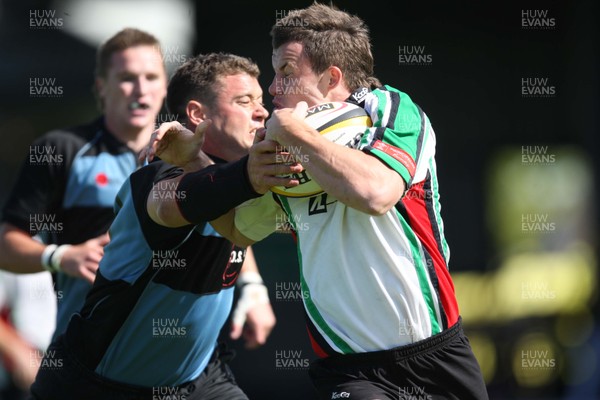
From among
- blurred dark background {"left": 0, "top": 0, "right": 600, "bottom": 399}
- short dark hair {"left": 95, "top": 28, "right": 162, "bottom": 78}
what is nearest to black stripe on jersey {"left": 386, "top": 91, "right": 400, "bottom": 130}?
short dark hair {"left": 95, "top": 28, "right": 162, "bottom": 78}

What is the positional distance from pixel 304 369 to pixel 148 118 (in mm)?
3059

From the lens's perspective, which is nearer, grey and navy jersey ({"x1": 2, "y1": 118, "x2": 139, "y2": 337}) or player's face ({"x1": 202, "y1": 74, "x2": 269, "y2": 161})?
Answer: player's face ({"x1": 202, "y1": 74, "x2": 269, "y2": 161})

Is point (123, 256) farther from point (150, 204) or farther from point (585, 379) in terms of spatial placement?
point (585, 379)

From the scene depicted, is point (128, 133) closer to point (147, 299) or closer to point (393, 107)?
point (147, 299)

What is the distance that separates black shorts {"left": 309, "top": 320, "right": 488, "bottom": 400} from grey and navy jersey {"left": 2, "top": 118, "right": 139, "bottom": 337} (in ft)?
9.57

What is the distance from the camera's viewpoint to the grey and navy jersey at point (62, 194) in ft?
20.1

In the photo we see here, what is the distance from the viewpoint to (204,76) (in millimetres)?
4945

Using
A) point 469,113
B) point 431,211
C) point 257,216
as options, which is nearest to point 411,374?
point 431,211

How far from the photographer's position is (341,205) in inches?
145

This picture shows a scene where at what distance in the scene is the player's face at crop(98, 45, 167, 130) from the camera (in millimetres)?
6539

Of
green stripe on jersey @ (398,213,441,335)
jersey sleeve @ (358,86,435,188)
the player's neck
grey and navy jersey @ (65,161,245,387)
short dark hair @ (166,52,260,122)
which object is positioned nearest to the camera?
jersey sleeve @ (358,86,435,188)

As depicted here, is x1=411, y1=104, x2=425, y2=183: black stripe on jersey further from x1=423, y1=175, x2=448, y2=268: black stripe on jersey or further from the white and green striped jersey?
x1=423, y1=175, x2=448, y2=268: black stripe on jersey

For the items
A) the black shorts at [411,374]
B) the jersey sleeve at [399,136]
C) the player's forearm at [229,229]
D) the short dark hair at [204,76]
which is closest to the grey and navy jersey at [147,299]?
the player's forearm at [229,229]

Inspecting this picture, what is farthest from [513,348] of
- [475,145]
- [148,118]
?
[148,118]
